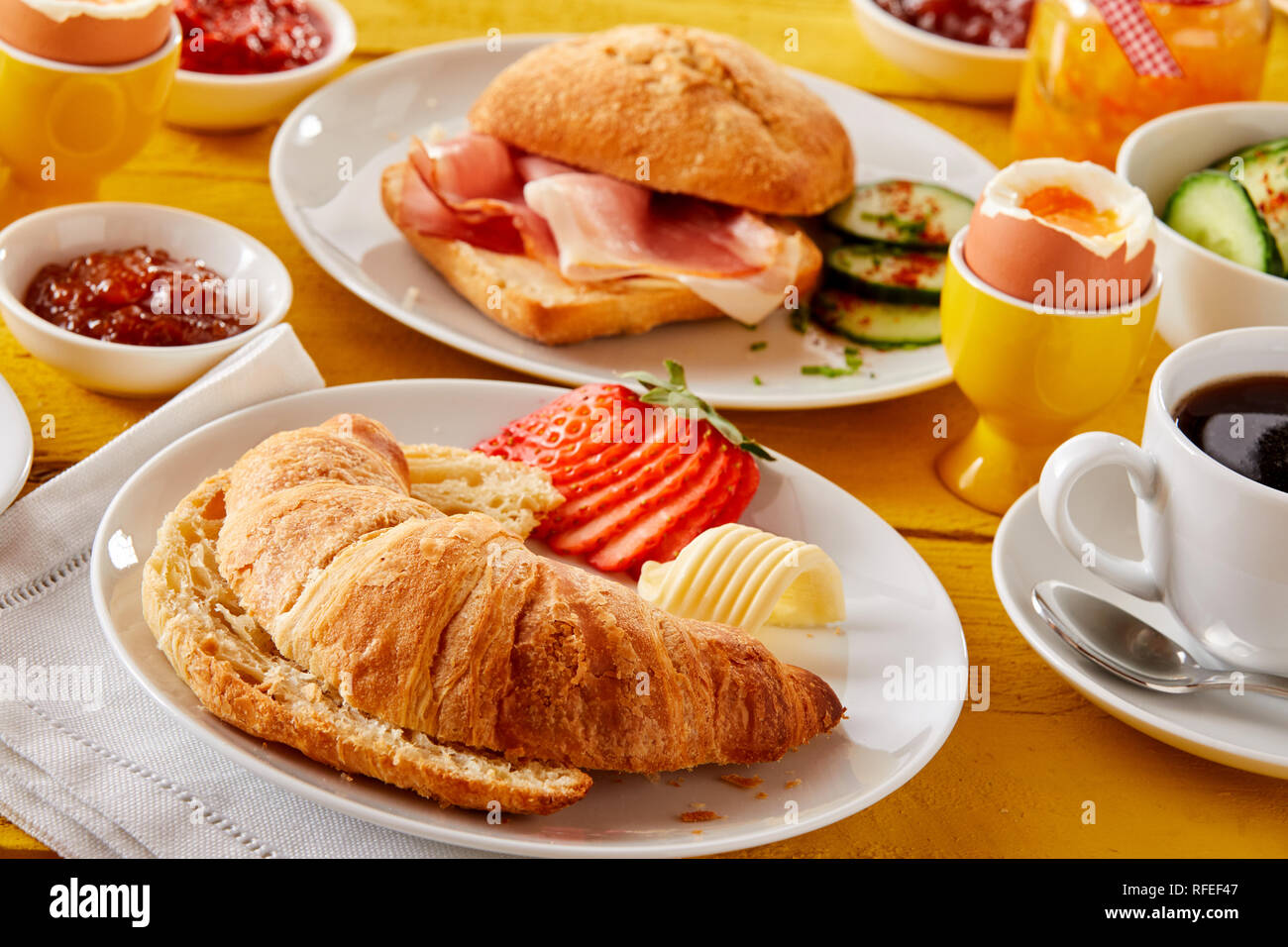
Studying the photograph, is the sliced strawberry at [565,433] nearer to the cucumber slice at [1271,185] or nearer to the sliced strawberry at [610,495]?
the sliced strawberry at [610,495]

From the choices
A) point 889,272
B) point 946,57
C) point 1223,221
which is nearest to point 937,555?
point 889,272

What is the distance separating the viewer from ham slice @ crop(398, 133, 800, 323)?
2971mm

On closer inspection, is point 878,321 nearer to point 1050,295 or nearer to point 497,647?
point 1050,295

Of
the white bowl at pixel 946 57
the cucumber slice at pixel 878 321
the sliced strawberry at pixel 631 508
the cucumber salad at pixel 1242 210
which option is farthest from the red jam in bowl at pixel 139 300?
the white bowl at pixel 946 57

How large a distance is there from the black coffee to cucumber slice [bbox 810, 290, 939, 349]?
0.95 metres

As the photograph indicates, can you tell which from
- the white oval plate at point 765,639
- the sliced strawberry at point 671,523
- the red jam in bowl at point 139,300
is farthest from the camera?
the red jam in bowl at point 139,300

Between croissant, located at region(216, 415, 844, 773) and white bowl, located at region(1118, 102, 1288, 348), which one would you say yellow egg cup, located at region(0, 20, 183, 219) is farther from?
white bowl, located at region(1118, 102, 1288, 348)

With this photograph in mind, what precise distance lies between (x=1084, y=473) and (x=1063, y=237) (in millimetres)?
511

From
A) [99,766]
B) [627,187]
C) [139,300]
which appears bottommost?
[99,766]

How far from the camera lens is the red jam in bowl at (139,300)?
2488 mm

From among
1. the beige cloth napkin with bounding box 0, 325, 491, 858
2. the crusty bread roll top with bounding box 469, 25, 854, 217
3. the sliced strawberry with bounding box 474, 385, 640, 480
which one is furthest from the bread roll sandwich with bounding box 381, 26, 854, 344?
the beige cloth napkin with bounding box 0, 325, 491, 858

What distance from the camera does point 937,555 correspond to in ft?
Answer: 8.17
